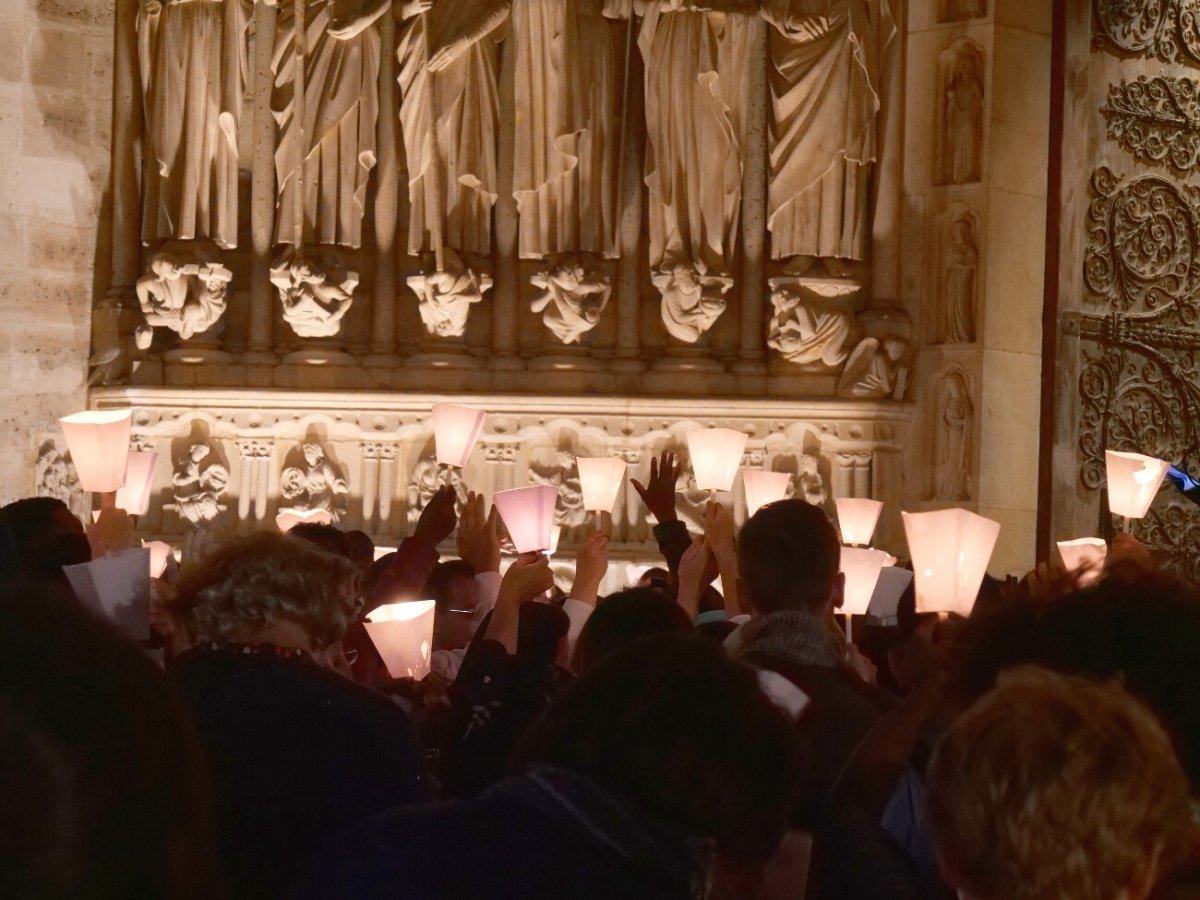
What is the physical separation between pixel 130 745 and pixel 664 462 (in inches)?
173

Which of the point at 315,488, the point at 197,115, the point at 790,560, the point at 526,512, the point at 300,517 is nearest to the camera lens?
the point at 790,560

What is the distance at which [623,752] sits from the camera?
5.53ft

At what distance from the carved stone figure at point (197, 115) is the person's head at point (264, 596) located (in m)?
6.13

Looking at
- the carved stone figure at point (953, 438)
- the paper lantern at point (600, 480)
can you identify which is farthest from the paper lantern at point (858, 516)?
the carved stone figure at point (953, 438)

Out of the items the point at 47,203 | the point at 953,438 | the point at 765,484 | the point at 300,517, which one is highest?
the point at 47,203

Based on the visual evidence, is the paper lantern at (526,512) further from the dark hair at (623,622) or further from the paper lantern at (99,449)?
the dark hair at (623,622)

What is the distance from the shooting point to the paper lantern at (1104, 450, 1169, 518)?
6.36 metres

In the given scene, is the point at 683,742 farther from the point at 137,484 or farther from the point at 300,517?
the point at 300,517

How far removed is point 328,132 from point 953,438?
3233 millimetres

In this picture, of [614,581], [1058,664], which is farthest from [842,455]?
[1058,664]

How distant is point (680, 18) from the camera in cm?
836

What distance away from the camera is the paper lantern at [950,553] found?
4188 millimetres

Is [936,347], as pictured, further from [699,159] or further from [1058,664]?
[1058,664]

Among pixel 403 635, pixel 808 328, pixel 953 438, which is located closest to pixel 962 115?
pixel 808 328
